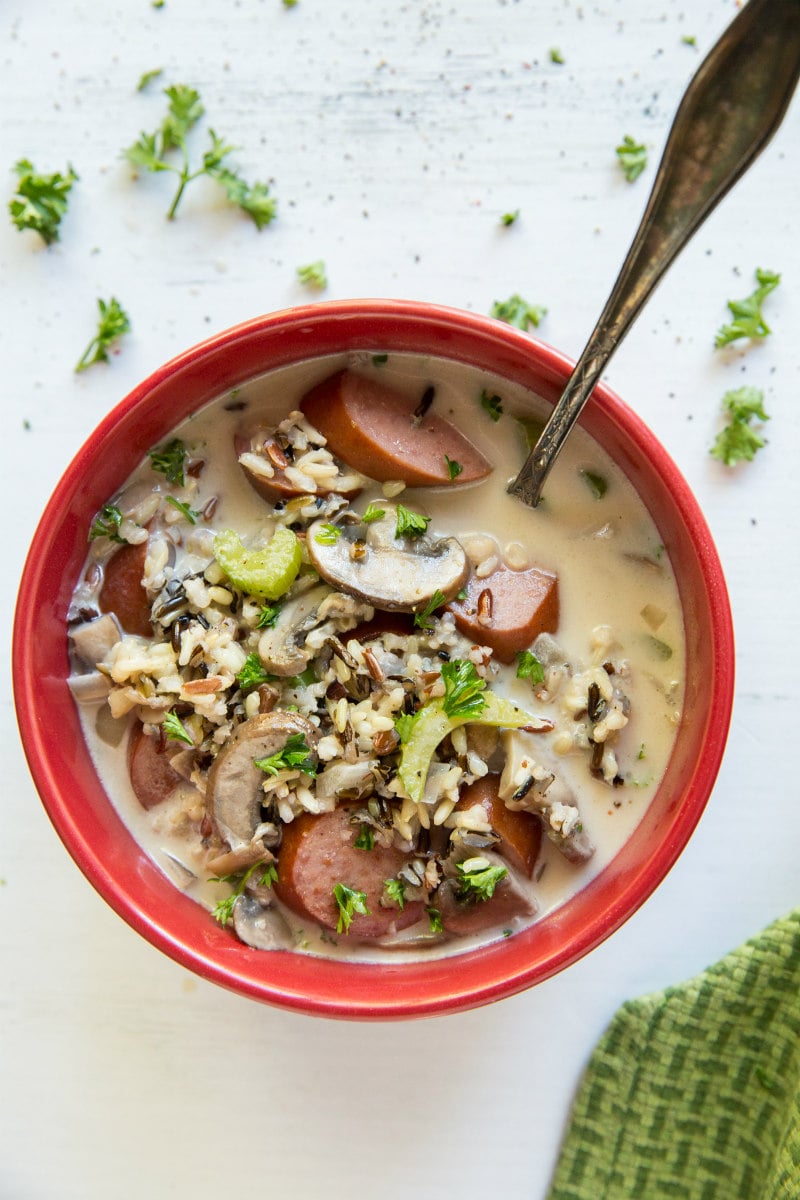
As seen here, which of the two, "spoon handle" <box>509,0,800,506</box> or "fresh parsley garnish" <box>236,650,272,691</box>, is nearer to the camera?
"spoon handle" <box>509,0,800,506</box>

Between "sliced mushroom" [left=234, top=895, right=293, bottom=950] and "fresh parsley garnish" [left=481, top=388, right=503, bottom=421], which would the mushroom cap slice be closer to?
"sliced mushroom" [left=234, top=895, right=293, bottom=950]

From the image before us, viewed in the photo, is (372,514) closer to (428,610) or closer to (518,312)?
(428,610)

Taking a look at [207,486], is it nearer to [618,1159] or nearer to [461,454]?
[461,454]

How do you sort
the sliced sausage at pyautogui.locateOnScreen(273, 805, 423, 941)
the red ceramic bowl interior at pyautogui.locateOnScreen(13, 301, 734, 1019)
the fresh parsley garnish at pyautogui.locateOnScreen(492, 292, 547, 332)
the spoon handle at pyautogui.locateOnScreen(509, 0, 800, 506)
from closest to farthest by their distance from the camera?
the spoon handle at pyautogui.locateOnScreen(509, 0, 800, 506), the red ceramic bowl interior at pyautogui.locateOnScreen(13, 301, 734, 1019), the sliced sausage at pyautogui.locateOnScreen(273, 805, 423, 941), the fresh parsley garnish at pyautogui.locateOnScreen(492, 292, 547, 332)

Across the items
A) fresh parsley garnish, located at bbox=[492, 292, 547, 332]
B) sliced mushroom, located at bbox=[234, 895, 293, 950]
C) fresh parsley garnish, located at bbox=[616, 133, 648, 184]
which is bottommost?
sliced mushroom, located at bbox=[234, 895, 293, 950]

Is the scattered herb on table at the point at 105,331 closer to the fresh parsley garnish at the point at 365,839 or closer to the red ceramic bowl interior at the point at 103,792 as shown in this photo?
the red ceramic bowl interior at the point at 103,792

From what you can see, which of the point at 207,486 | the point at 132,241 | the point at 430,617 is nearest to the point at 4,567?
the point at 207,486

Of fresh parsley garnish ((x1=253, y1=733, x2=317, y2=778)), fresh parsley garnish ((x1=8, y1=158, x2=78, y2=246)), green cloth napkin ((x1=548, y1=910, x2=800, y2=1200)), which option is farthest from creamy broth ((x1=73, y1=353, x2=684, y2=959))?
fresh parsley garnish ((x1=8, y1=158, x2=78, y2=246))
